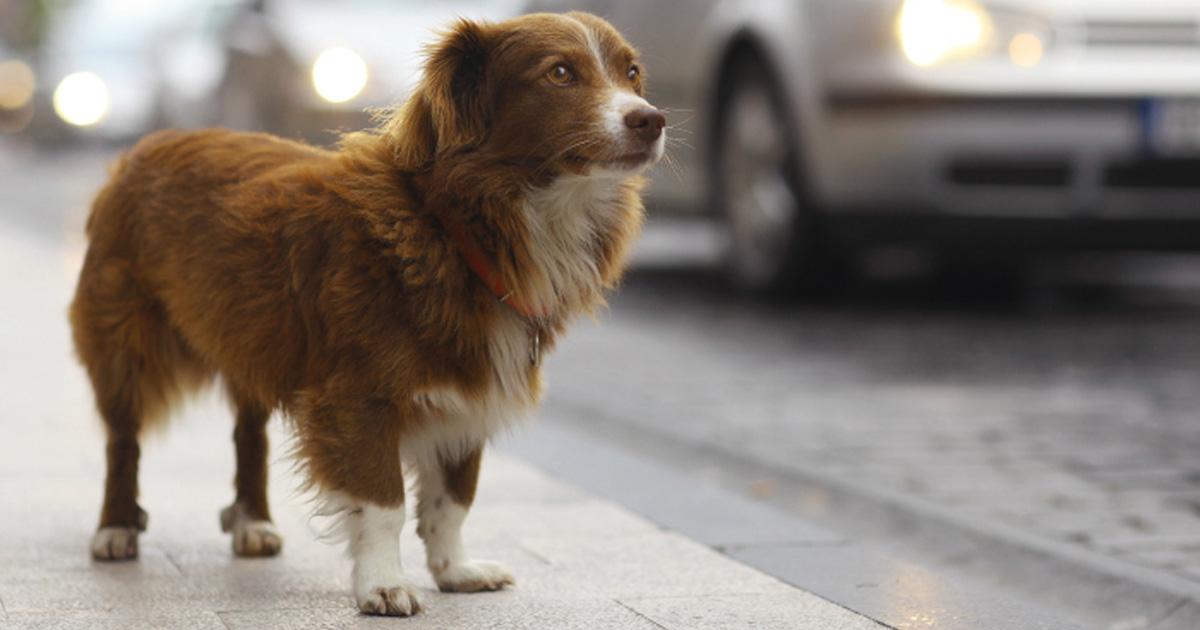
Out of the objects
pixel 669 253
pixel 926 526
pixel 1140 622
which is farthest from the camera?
pixel 669 253

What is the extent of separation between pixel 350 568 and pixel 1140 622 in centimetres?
175

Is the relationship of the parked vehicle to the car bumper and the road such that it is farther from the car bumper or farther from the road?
the car bumper

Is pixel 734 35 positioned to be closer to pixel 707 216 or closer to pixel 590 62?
pixel 707 216

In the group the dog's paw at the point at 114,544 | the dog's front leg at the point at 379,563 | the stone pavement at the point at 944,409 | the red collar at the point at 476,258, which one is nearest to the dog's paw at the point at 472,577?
the dog's front leg at the point at 379,563

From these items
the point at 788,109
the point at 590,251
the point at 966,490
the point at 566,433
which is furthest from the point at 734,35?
the point at 590,251

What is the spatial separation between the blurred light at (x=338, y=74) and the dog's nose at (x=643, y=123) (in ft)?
26.6

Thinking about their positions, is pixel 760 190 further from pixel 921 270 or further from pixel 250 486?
pixel 250 486

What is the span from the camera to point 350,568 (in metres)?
4.54

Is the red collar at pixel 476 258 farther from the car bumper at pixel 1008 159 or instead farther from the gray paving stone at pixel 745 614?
the car bumper at pixel 1008 159

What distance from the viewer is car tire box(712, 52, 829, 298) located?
9.18 meters

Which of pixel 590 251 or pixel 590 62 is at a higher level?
pixel 590 62

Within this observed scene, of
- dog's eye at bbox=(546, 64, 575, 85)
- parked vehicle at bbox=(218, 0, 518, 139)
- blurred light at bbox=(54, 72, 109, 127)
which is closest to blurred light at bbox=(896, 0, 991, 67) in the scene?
parked vehicle at bbox=(218, 0, 518, 139)

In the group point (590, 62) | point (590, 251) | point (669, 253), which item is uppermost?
point (590, 62)

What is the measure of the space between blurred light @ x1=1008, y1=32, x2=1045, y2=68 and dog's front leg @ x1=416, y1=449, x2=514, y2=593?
4699 mm
